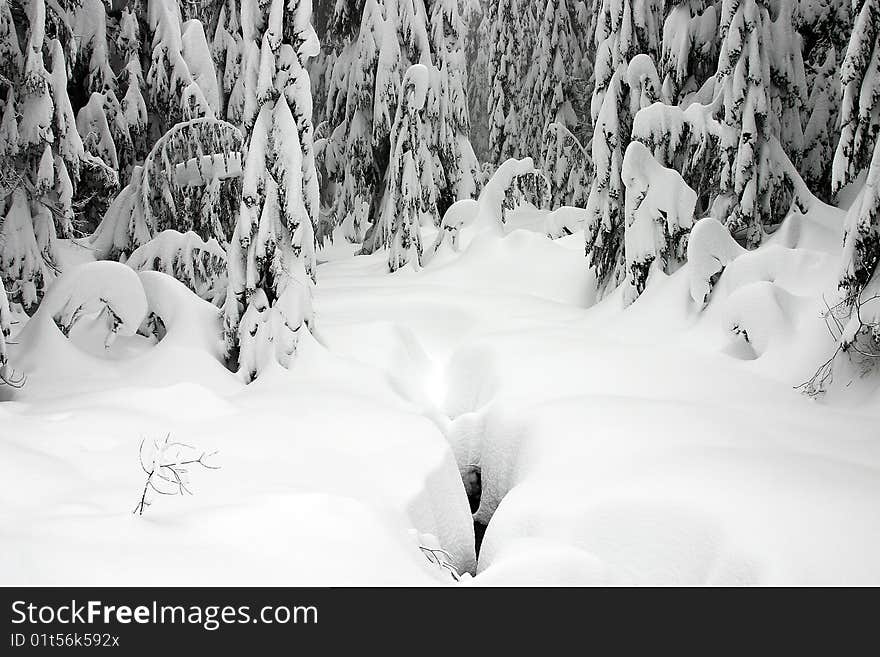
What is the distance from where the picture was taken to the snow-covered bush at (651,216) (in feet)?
26.6

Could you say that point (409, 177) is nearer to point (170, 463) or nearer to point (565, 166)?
point (565, 166)

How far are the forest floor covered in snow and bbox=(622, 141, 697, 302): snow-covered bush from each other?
36 cm

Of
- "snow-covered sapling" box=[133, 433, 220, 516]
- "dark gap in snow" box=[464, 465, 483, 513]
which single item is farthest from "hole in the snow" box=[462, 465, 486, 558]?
"snow-covered sapling" box=[133, 433, 220, 516]

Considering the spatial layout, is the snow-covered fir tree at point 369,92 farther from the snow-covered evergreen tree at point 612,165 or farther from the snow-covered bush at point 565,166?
the snow-covered bush at point 565,166

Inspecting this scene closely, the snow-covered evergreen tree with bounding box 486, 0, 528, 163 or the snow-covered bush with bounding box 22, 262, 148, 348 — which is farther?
the snow-covered evergreen tree with bounding box 486, 0, 528, 163

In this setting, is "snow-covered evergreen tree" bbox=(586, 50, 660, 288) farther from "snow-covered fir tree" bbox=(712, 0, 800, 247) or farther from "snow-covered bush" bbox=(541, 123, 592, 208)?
"snow-covered bush" bbox=(541, 123, 592, 208)

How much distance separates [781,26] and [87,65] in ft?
25.9

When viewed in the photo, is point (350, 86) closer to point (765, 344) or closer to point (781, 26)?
point (781, 26)

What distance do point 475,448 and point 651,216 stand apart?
3.93 m

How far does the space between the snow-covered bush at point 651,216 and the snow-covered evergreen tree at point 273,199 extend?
389cm

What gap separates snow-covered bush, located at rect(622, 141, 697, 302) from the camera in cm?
811

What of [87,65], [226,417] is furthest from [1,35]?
[226,417]

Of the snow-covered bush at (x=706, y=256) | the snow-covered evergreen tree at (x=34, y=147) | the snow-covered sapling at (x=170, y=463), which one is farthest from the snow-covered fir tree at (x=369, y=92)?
the snow-covered sapling at (x=170, y=463)
